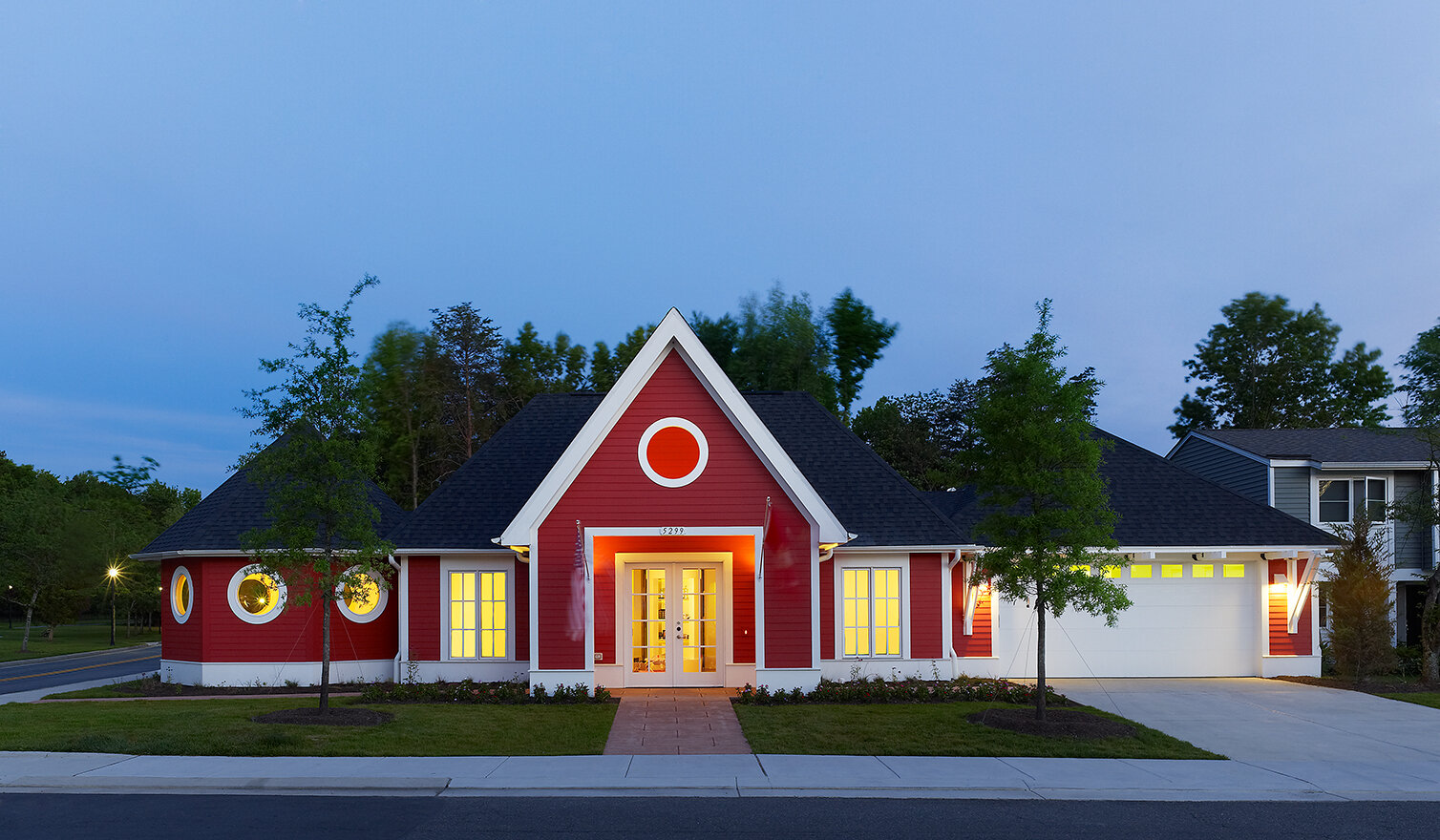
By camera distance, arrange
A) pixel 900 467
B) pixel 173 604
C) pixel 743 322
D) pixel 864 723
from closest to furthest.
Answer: pixel 864 723
pixel 173 604
pixel 743 322
pixel 900 467

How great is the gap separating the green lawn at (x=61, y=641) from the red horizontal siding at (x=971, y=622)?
31201mm

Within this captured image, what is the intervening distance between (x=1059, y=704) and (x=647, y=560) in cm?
772

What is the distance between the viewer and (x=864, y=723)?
45.7ft

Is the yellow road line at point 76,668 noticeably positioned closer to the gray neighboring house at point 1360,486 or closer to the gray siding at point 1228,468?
the gray siding at point 1228,468

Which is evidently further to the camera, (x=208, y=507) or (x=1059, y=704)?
(x=208, y=507)

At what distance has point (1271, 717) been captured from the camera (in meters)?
15.0

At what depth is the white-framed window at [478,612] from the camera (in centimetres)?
1839

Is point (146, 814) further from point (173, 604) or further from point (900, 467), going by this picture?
point (900, 467)

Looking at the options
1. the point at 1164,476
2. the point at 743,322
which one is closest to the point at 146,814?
the point at 1164,476

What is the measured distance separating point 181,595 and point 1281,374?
171 feet

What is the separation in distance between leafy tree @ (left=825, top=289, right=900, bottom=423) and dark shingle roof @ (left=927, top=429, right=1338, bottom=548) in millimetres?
28959

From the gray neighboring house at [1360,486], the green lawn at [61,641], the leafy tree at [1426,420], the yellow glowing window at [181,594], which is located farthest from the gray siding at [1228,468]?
the green lawn at [61,641]

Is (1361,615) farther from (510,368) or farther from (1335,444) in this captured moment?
(510,368)

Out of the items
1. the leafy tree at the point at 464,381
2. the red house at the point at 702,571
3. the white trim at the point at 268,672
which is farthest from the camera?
the leafy tree at the point at 464,381
